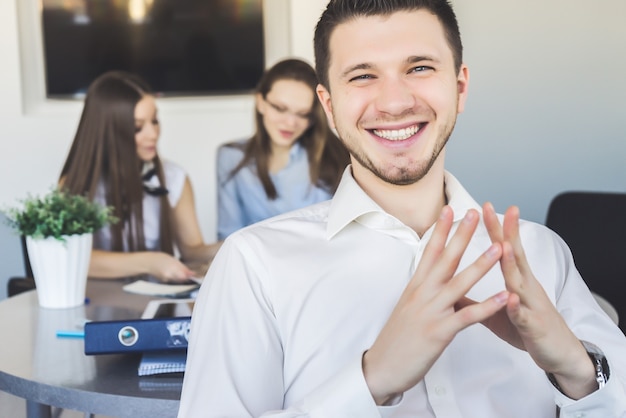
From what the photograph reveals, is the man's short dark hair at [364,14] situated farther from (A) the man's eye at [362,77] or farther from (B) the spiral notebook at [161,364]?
(B) the spiral notebook at [161,364]

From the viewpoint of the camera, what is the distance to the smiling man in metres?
1.24

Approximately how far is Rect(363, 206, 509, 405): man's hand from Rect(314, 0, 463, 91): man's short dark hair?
479 millimetres

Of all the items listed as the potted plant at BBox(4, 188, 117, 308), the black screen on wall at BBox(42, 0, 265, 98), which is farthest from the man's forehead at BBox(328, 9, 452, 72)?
the black screen on wall at BBox(42, 0, 265, 98)

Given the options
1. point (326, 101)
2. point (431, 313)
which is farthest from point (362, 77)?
point (431, 313)

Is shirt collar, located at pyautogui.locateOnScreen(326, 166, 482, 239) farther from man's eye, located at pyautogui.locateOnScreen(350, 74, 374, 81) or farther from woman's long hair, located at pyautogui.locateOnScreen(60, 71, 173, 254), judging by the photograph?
woman's long hair, located at pyautogui.locateOnScreen(60, 71, 173, 254)

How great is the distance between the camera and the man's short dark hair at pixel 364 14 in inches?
56.4

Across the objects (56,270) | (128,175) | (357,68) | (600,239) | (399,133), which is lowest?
(600,239)

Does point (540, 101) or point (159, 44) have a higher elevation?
point (159, 44)

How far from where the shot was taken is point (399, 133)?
1.38 m

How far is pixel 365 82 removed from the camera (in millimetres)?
1406

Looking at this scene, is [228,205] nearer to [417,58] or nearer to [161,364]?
[161,364]

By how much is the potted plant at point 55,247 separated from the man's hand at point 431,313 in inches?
Result: 50.0

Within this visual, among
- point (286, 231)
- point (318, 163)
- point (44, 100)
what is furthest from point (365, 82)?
point (44, 100)

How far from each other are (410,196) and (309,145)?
2107mm
